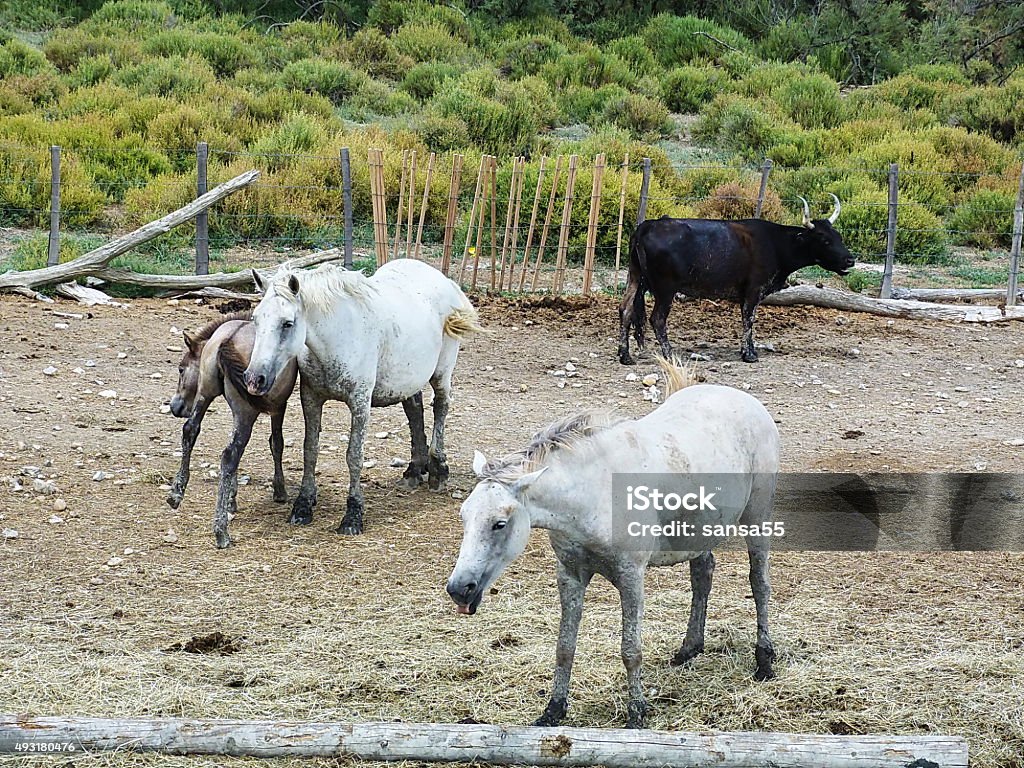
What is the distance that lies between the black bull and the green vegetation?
3.66 m

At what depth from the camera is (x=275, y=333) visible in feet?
22.3

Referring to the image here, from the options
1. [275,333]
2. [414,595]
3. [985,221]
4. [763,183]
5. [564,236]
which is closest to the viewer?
[414,595]

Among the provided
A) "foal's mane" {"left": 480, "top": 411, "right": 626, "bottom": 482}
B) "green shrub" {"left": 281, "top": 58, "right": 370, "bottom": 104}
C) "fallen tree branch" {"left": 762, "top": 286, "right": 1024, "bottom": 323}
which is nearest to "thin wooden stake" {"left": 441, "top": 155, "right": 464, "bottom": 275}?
"fallen tree branch" {"left": 762, "top": 286, "right": 1024, "bottom": 323}

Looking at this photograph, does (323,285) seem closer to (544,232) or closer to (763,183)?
(544,232)

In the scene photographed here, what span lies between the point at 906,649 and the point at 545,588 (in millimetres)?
1977

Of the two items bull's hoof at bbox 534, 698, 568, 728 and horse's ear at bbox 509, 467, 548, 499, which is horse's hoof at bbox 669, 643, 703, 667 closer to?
bull's hoof at bbox 534, 698, 568, 728

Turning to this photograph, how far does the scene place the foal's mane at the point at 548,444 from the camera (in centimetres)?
442

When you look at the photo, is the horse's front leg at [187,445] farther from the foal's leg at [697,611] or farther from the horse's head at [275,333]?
the foal's leg at [697,611]

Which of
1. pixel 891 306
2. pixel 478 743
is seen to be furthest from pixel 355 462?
pixel 891 306

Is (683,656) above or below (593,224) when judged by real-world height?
below

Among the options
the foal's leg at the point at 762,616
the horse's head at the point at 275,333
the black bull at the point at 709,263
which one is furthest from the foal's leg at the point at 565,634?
the black bull at the point at 709,263

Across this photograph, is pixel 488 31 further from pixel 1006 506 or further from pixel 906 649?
pixel 906 649

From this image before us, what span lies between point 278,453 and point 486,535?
3896mm

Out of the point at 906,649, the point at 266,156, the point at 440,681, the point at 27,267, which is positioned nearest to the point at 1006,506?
the point at 906,649
